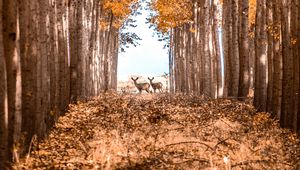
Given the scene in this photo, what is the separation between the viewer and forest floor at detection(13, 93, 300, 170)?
28.1 feet

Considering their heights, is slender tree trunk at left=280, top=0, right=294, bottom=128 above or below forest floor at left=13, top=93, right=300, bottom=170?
above

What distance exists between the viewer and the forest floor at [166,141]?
28.1 ft

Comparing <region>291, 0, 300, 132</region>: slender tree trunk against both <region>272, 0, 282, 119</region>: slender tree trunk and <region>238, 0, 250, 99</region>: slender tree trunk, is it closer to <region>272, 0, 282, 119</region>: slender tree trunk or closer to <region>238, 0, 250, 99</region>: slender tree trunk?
<region>272, 0, 282, 119</region>: slender tree trunk

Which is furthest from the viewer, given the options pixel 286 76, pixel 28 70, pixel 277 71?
pixel 277 71

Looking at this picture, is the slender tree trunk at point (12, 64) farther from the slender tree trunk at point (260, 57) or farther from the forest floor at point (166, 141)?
the slender tree trunk at point (260, 57)

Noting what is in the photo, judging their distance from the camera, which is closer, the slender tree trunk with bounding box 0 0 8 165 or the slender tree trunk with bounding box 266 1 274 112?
the slender tree trunk with bounding box 0 0 8 165

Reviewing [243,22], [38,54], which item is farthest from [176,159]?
[243,22]

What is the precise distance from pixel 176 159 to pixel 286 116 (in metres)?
5.52

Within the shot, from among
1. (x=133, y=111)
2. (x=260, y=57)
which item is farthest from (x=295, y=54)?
(x=133, y=111)

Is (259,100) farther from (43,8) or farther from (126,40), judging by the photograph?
(126,40)

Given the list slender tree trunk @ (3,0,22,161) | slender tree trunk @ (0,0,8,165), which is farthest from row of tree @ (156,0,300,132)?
slender tree trunk @ (0,0,8,165)

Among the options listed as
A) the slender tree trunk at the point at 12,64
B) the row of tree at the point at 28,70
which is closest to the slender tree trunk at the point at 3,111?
the row of tree at the point at 28,70

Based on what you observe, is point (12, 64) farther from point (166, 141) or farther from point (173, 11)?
point (173, 11)

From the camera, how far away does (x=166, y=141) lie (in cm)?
1091
